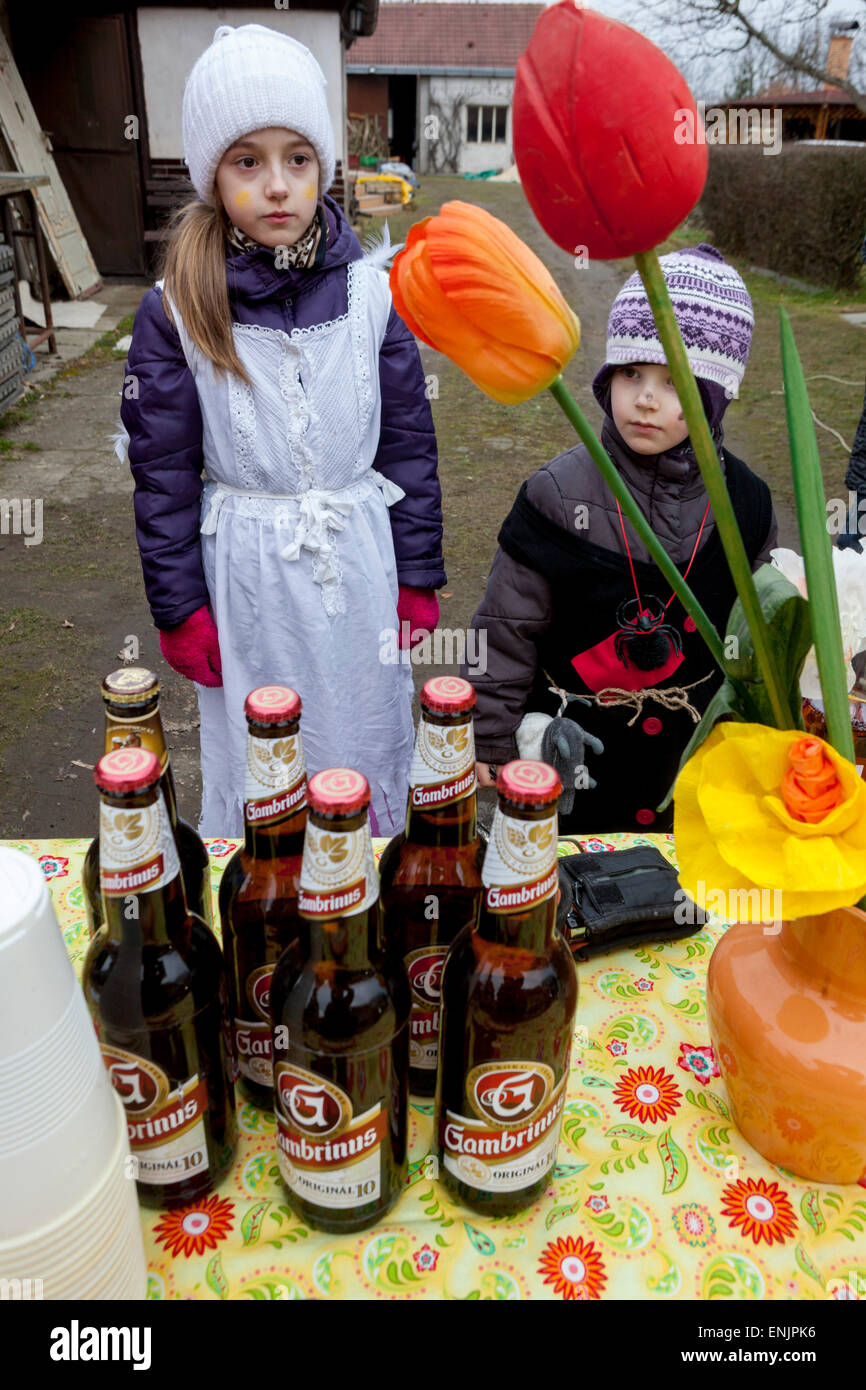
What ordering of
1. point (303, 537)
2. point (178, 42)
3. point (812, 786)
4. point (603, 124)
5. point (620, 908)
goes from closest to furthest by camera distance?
point (603, 124) < point (812, 786) < point (620, 908) < point (303, 537) < point (178, 42)

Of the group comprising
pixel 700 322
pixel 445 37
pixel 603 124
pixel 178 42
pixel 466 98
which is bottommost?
pixel 700 322

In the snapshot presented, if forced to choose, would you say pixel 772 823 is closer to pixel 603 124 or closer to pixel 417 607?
pixel 603 124

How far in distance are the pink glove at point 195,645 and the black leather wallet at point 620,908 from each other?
107 cm

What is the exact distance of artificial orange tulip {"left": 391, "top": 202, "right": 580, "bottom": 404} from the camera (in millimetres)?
646

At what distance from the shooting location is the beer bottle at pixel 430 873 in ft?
3.24

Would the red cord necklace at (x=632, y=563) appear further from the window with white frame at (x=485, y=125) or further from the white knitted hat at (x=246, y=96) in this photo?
the window with white frame at (x=485, y=125)

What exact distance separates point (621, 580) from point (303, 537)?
68cm

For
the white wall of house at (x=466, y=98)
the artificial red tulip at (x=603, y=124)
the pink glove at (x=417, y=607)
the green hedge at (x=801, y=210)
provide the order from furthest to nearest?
the white wall of house at (x=466, y=98) → the green hedge at (x=801, y=210) → the pink glove at (x=417, y=607) → the artificial red tulip at (x=603, y=124)

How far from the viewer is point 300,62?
1.80 metres

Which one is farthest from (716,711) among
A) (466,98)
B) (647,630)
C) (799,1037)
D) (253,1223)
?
(466,98)

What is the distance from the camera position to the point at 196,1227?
96cm

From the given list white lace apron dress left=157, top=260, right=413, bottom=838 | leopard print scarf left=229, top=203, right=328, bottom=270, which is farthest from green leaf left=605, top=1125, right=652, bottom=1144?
leopard print scarf left=229, top=203, right=328, bottom=270

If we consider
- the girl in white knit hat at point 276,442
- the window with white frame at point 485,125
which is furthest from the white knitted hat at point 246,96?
the window with white frame at point 485,125
